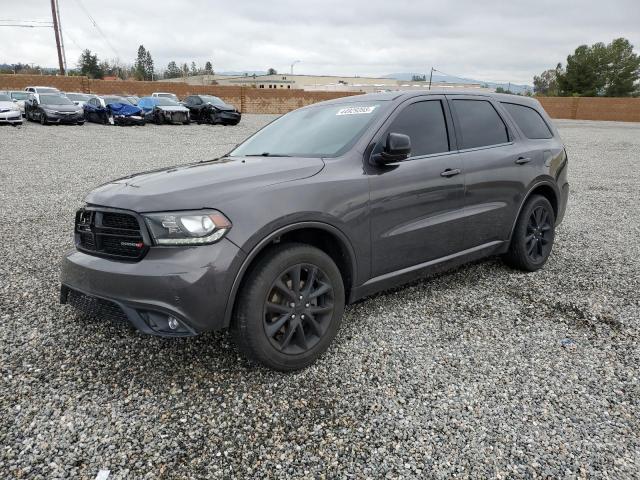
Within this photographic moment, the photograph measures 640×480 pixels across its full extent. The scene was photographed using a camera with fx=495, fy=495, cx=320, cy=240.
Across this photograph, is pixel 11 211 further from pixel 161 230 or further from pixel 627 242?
pixel 627 242

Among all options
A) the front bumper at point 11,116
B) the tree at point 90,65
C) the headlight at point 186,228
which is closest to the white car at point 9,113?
the front bumper at point 11,116

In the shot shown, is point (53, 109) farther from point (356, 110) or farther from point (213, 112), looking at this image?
point (356, 110)

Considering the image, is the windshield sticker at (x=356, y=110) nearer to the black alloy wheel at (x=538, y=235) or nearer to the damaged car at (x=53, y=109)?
the black alloy wheel at (x=538, y=235)

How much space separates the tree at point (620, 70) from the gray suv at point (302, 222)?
6491 centimetres

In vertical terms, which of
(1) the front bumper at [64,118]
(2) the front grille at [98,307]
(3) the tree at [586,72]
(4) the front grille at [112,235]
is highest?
(3) the tree at [586,72]

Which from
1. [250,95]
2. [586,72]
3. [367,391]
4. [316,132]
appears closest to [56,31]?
[250,95]

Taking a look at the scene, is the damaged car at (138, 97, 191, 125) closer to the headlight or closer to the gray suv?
the gray suv

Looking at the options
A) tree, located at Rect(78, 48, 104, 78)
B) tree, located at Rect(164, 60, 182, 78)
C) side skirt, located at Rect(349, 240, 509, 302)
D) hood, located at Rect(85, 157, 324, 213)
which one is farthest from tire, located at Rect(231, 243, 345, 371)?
tree, located at Rect(164, 60, 182, 78)

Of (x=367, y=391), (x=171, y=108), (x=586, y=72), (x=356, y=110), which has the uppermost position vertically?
(x=586, y=72)

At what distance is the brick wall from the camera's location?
108 feet

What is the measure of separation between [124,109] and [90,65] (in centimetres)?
7175

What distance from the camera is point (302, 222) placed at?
299 centimetres

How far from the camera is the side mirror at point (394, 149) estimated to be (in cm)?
327

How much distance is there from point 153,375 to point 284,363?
816 millimetres
